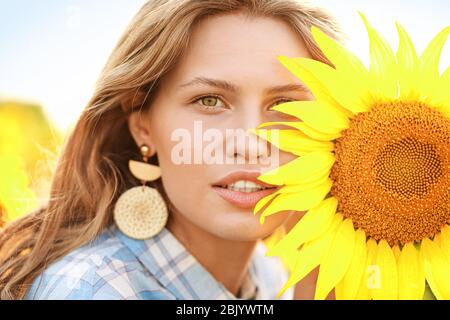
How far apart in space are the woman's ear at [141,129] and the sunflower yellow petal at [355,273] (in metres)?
0.67

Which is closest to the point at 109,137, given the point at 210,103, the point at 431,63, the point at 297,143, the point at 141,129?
the point at 141,129

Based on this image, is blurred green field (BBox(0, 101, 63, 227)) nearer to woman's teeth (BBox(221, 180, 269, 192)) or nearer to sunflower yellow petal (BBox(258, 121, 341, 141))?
woman's teeth (BBox(221, 180, 269, 192))

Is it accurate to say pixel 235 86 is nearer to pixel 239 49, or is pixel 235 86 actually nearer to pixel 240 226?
pixel 239 49

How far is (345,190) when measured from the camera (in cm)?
107

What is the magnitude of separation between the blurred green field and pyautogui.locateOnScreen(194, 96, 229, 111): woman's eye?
573mm

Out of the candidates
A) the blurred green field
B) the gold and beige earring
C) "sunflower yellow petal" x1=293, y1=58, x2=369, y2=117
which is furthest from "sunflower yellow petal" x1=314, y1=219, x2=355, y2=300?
the blurred green field

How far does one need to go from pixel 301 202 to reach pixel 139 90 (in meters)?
0.61

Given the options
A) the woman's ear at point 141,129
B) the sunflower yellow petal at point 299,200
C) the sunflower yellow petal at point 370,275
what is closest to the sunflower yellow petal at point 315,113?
the sunflower yellow petal at point 299,200

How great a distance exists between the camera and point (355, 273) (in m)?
1.05

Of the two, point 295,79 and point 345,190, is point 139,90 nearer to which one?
point 295,79

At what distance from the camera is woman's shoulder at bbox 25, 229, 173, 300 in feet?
4.24

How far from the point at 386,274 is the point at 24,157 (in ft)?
4.74
